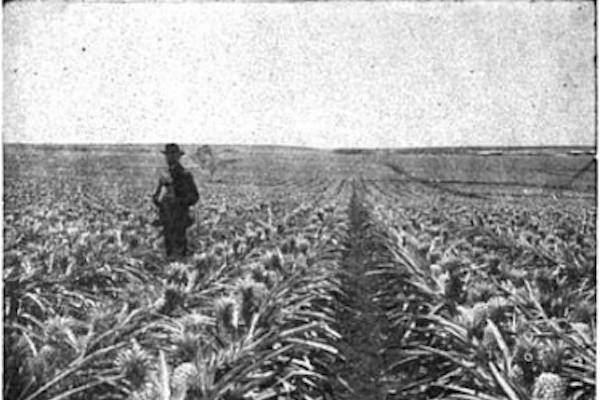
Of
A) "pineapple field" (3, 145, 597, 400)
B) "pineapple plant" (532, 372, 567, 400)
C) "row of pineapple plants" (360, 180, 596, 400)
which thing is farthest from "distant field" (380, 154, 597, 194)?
"pineapple plant" (532, 372, 567, 400)

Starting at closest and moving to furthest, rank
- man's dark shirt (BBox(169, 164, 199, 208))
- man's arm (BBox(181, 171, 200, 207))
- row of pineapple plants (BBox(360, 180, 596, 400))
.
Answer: row of pineapple plants (BBox(360, 180, 596, 400))
man's dark shirt (BBox(169, 164, 199, 208))
man's arm (BBox(181, 171, 200, 207))

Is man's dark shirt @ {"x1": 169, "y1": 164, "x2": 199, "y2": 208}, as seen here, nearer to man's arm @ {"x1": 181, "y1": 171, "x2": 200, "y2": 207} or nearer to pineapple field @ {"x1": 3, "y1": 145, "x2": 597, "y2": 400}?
man's arm @ {"x1": 181, "y1": 171, "x2": 200, "y2": 207}

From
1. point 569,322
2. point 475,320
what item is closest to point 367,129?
point 475,320

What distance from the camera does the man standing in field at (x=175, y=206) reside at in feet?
15.3

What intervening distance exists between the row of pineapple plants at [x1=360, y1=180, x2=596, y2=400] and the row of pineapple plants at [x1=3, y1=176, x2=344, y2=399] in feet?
1.71

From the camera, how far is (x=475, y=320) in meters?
3.01

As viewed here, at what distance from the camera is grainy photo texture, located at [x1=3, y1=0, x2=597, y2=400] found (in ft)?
9.09

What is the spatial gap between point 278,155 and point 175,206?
1212mm

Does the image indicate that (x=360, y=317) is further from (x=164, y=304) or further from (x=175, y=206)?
(x=175, y=206)

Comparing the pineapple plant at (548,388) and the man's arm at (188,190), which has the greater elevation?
the man's arm at (188,190)

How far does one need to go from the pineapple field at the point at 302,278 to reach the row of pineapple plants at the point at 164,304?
1 cm

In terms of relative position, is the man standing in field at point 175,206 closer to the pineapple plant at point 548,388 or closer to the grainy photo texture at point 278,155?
the grainy photo texture at point 278,155

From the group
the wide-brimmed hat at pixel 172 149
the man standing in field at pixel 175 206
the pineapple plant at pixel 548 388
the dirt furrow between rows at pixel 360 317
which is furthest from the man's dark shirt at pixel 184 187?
the pineapple plant at pixel 548 388

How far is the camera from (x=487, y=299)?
354 cm
